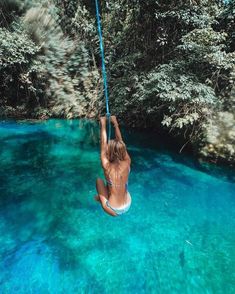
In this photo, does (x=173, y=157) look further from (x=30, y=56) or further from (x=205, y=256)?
(x=30, y=56)

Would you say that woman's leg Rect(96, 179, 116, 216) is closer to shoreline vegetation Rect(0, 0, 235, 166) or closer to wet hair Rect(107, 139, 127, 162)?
wet hair Rect(107, 139, 127, 162)

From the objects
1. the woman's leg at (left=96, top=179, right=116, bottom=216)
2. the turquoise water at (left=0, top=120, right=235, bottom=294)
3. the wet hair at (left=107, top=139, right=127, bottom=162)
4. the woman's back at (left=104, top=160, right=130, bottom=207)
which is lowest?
the turquoise water at (left=0, top=120, right=235, bottom=294)

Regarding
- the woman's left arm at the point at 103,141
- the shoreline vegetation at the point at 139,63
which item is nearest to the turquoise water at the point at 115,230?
the shoreline vegetation at the point at 139,63

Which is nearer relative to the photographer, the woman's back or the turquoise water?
the woman's back

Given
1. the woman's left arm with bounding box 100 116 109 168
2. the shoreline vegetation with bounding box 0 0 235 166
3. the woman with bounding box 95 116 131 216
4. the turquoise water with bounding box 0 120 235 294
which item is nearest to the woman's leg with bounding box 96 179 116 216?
the woman with bounding box 95 116 131 216

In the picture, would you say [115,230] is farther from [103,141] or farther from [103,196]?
Answer: [103,141]

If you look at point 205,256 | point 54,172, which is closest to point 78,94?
point 54,172

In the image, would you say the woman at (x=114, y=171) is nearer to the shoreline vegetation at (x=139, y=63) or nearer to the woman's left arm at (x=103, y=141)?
the woman's left arm at (x=103, y=141)
